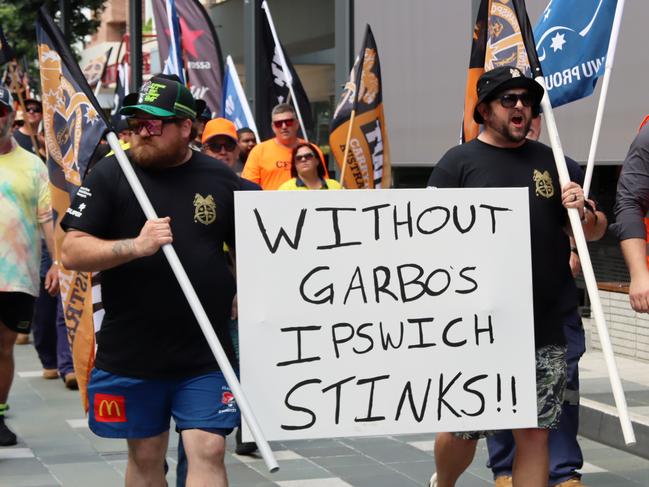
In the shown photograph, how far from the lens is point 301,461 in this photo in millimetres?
7773

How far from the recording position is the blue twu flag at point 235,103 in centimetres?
1341

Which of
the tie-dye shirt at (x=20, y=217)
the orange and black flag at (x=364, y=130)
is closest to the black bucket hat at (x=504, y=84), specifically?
the tie-dye shirt at (x=20, y=217)

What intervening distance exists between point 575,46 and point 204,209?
3.35 m

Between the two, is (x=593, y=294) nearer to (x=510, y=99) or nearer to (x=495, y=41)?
(x=510, y=99)

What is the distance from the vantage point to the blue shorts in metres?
5.00

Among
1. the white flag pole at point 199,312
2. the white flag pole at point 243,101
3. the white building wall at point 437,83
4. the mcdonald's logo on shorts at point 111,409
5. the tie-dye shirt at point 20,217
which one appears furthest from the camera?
the white flag pole at point 243,101

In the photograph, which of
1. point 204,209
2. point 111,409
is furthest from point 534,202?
point 111,409

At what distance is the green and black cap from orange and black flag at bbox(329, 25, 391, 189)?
6113 mm

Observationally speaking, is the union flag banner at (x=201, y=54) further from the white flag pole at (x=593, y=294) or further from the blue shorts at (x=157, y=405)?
the blue shorts at (x=157, y=405)

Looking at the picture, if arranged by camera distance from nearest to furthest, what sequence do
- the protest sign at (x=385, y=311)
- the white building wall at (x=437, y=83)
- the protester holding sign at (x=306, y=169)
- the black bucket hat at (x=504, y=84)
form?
the protest sign at (x=385, y=311), the black bucket hat at (x=504, y=84), the protester holding sign at (x=306, y=169), the white building wall at (x=437, y=83)

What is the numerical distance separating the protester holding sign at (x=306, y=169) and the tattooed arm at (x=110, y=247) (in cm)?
437

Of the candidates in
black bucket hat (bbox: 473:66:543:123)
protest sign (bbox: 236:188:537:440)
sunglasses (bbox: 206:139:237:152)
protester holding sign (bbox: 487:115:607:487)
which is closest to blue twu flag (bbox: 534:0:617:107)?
protester holding sign (bbox: 487:115:607:487)

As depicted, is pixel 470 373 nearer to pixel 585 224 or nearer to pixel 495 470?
pixel 585 224

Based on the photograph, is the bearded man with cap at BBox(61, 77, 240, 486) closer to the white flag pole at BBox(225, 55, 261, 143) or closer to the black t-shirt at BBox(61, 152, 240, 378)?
the black t-shirt at BBox(61, 152, 240, 378)
